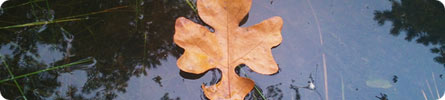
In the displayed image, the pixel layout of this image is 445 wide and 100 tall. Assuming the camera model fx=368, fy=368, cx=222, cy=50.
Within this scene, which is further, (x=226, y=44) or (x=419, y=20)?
(x=419, y=20)

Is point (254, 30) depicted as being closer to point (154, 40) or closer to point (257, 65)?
point (257, 65)

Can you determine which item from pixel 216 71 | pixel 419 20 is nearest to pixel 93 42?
pixel 216 71

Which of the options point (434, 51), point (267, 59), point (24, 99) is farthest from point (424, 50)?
point (24, 99)

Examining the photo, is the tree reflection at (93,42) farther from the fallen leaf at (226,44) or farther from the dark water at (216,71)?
the fallen leaf at (226,44)

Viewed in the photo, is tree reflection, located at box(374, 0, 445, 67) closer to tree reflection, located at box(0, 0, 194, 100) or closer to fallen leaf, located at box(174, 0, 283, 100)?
fallen leaf, located at box(174, 0, 283, 100)

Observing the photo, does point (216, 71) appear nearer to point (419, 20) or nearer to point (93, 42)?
point (93, 42)

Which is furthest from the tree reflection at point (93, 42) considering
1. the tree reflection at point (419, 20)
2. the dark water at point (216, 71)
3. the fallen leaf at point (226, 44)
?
the tree reflection at point (419, 20)

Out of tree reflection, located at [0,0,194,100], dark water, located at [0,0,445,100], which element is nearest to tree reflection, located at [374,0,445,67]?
dark water, located at [0,0,445,100]
